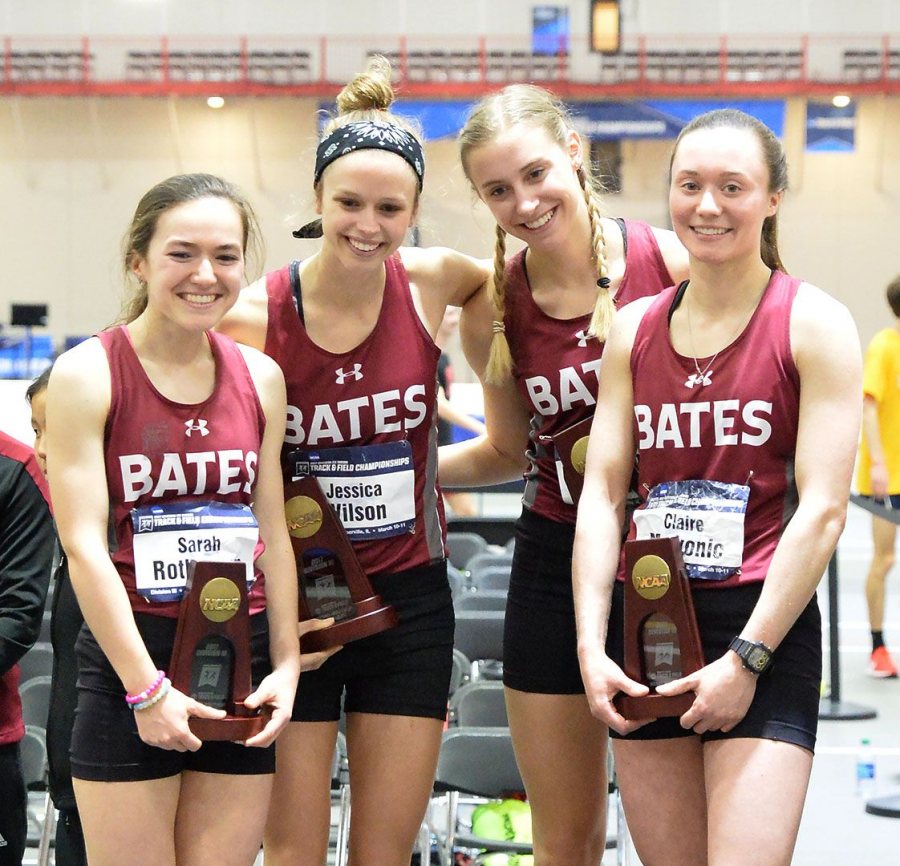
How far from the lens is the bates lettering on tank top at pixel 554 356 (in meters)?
2.39

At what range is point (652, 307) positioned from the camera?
2.10 meters

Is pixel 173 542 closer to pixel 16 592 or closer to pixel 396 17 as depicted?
pixel 16 592

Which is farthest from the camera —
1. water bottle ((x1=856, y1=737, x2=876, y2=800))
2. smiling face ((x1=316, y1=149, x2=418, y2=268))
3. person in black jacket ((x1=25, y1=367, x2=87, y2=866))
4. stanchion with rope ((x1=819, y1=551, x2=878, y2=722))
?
stanchion with rope ((x1=819, y1=551, x2=878, y2=722))

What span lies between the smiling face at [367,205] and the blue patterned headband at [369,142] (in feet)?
0.04

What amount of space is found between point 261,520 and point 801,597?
0.83 meters

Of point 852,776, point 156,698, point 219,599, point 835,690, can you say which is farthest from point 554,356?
point 835,690

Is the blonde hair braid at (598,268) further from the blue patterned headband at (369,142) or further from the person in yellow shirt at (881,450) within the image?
the person in yellow shirt at (881,450)

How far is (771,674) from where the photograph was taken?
194 cm

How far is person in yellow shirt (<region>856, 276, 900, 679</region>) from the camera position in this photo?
18.9 feet

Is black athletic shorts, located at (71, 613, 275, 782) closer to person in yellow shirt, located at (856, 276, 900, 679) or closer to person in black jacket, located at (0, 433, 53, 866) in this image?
person in black jacket, located at (0, 433, 53, 866)

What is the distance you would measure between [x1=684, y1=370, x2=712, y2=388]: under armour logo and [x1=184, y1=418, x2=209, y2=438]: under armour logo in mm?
716

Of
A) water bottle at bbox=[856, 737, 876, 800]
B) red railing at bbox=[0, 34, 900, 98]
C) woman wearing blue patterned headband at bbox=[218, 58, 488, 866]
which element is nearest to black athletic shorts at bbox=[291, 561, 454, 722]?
woman wearing blue patterned headband at bbox=[218, 58, 488, 866]

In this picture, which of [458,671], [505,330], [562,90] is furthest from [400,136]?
[562,90]

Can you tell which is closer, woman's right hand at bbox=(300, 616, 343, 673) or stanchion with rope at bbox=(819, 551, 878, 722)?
woman's right hand at bbox=(300, 616, 343, 673)
